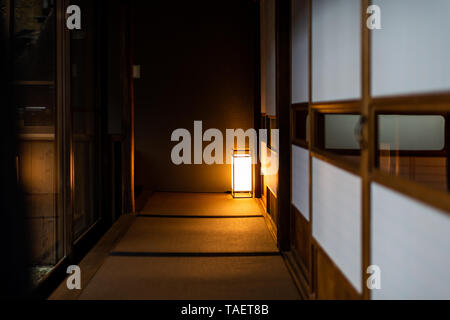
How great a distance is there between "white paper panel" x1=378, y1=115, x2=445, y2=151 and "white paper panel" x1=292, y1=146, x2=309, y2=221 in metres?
0.84

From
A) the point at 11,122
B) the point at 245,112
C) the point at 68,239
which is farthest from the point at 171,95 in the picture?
the point at 11,122

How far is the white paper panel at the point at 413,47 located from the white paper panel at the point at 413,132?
7.78 ft

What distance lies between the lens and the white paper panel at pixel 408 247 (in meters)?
1.00

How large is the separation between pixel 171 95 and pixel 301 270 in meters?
4.05

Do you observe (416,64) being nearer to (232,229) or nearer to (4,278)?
(4,278)

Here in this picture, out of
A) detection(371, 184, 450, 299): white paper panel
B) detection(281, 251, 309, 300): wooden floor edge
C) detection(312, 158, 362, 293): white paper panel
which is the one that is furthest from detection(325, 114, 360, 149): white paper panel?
detection(371, 184, 450, 299): white paper panel

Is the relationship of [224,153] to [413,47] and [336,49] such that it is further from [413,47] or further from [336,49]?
[413,47]

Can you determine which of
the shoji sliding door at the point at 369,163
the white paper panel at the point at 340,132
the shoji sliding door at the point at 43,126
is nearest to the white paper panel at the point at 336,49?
the shoji sliding door at the point at 369,163

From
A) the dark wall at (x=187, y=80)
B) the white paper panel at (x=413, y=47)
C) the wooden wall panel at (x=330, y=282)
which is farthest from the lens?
the dark wall at (x=187, y=80)

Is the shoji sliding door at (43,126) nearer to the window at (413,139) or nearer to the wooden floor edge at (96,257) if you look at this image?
the wooden floor edge at (96,257)

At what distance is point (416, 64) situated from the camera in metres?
1.17

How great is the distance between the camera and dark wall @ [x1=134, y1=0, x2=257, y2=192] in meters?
6.44

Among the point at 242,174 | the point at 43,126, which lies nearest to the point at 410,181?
the point at 43,126
